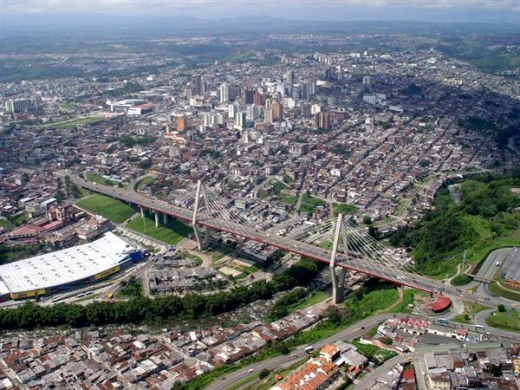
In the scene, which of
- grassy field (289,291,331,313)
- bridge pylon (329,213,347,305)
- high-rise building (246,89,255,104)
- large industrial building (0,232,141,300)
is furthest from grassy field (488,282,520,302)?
high-rise building (246,89,255,104)

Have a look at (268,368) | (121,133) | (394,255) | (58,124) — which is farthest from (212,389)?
(58,124)

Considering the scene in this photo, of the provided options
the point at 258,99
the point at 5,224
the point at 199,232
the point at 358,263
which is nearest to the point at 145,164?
the point at 5,224

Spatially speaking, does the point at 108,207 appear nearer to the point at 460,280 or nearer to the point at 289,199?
the point at 289,199

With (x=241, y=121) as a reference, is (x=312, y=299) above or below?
below

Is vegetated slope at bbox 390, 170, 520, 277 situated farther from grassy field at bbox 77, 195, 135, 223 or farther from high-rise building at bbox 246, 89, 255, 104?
high-rise building at bbox 246, 89, 255, 104

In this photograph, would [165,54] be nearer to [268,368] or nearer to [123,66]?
[123,66]
